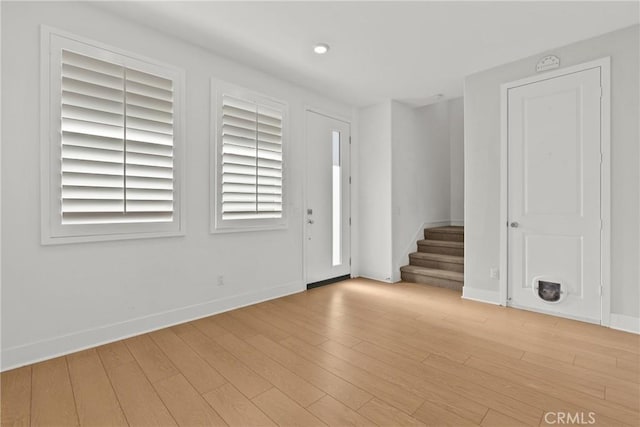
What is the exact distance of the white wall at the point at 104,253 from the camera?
218 cm

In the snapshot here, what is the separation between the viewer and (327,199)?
15.1 ft

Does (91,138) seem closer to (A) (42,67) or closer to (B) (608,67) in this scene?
(A) (42,67)

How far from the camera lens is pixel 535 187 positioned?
3.32 m

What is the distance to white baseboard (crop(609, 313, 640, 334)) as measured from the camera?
109 inches

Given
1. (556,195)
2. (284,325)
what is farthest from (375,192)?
(284,325)

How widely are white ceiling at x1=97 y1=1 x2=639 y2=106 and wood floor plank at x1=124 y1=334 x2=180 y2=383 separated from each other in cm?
277

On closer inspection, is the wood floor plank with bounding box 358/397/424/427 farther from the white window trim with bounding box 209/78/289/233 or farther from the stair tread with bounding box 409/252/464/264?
the stair tread with bounding box 409/252/464/264

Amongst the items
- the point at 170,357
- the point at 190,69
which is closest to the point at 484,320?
the point at 170,357

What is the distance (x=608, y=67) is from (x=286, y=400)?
3960 millimetres

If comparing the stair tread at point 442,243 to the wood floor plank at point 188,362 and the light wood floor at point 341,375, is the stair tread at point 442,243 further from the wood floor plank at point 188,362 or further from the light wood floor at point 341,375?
the wood floor plank at point 188,362

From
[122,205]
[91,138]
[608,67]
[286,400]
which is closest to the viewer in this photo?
[286,400]

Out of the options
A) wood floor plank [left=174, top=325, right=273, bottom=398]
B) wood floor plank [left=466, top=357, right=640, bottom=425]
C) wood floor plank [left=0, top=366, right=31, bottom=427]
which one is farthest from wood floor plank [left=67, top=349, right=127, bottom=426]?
wood floor plank [left=466, top=357, right=640, bottom=425]

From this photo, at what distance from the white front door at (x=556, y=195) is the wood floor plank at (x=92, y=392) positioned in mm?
3812

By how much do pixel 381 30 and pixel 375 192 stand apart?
248cm
